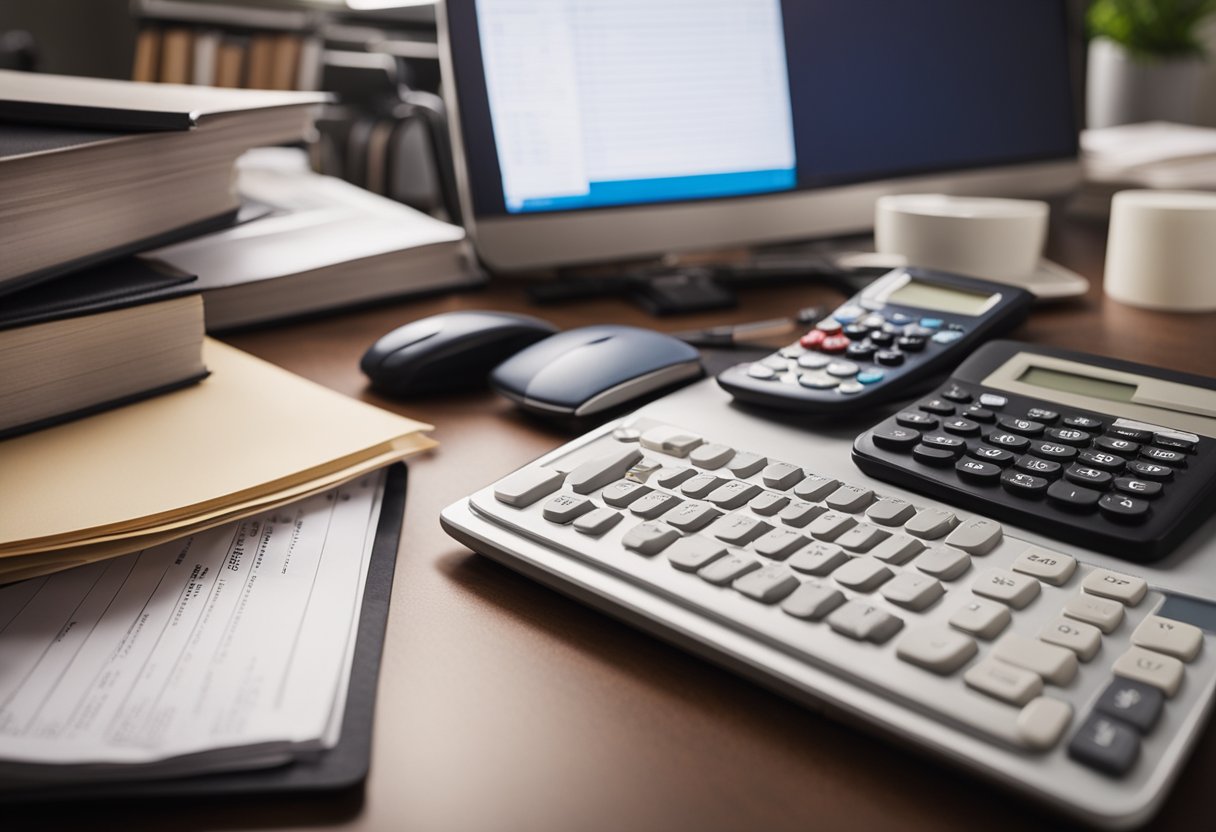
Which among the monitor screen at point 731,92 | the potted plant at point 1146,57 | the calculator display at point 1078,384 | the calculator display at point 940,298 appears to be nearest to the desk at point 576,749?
the calculator display at point 1078,384

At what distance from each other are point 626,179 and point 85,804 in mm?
613

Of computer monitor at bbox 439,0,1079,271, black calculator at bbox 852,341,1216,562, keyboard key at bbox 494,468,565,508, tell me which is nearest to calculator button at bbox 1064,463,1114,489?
black calculator at bbox 852,341,1216,562

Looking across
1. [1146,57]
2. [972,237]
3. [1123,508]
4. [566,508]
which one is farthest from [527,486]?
[1146,57]

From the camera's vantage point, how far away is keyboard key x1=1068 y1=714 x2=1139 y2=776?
0.82 feet

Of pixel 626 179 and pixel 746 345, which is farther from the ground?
pixel 626 179

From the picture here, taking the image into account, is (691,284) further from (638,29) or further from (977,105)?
(977,105)

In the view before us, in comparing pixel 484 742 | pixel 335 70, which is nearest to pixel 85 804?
pixel 484 742

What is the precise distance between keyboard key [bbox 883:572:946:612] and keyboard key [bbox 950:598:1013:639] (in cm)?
1

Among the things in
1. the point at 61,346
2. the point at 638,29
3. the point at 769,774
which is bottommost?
the point at 769,774

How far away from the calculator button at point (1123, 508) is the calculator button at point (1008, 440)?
0.05 m

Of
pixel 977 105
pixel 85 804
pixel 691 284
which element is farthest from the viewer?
pixel 977 105

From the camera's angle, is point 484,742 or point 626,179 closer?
point 484,742

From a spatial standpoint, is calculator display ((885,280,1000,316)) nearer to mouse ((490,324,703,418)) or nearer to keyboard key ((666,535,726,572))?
mouse ((490,324,703,418))

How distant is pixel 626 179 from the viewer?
2.58 feet
